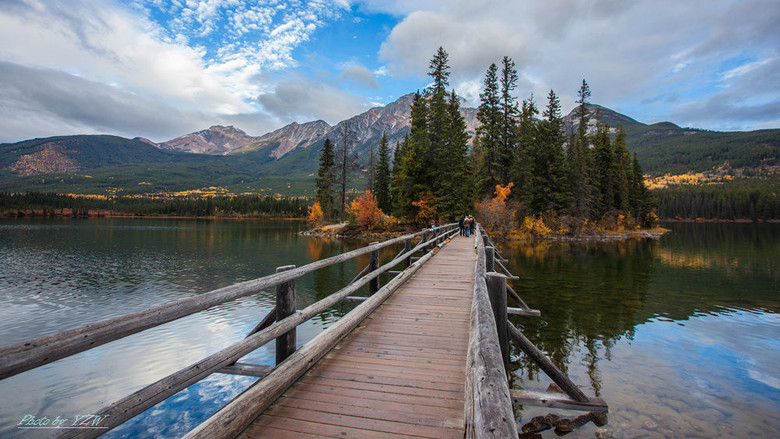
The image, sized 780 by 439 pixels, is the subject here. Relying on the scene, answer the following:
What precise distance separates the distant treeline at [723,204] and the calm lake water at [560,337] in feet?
393

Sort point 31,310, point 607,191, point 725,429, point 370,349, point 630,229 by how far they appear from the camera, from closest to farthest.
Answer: point 370,349 < point 725,429 < point 31,310 < point 607,191 < point 630,229

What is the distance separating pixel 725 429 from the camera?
6867 mm

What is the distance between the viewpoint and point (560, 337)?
1143 cm

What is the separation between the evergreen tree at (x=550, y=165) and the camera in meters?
45.2

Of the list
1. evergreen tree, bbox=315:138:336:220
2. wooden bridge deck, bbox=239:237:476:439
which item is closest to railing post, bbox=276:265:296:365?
wooden bridge deck, bbox=239:237:476:439

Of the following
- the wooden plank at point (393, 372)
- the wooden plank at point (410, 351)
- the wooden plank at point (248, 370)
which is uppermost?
the wooden plank at point (393, 372)

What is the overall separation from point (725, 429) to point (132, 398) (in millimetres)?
10075

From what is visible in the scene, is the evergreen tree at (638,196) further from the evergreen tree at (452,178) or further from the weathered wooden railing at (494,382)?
the weathered wooden railing at (494,382)

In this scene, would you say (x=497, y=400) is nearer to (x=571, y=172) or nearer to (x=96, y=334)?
(x=96, y=334)

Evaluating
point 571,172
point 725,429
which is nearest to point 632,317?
point 725,429

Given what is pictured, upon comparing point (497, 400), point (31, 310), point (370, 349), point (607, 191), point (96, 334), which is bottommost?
point (31, 310)

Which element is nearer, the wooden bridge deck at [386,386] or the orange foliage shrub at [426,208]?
the wooden bridge deck at [386,386]

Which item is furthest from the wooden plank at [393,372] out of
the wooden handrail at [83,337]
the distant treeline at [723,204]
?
the distant treeline at [723,204]

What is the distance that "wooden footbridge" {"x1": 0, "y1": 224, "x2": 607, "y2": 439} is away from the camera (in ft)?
7.29
